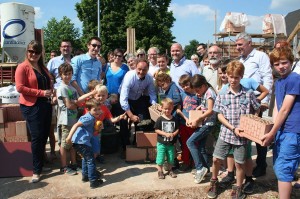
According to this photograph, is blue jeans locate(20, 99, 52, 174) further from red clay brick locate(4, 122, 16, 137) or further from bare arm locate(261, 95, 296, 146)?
bare arm locate(261, 95, 296, 146)

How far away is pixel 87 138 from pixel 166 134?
1.14 m

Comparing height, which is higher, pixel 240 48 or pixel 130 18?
pixel 130 18

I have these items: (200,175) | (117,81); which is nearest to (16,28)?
(117,81)

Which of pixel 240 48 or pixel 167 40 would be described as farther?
pixel 167 40

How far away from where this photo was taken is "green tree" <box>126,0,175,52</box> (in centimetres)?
2723

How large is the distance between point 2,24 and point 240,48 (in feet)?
25.1

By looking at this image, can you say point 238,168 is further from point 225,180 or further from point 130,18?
point 130,18

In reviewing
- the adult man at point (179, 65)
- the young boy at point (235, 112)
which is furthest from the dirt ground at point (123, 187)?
the adult man at point (179, 65)

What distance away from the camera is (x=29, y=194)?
3754 mm

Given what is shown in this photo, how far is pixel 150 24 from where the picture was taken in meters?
27.5

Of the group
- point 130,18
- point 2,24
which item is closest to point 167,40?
point 130,18

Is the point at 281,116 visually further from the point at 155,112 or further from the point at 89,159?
the point at 89,159

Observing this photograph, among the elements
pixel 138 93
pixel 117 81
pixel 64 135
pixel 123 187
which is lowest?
pixel 123 187

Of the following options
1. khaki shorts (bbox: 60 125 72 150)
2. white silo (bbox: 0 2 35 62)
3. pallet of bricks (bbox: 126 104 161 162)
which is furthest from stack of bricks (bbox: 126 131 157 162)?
white silo (bbox: 0 2 35 62)
